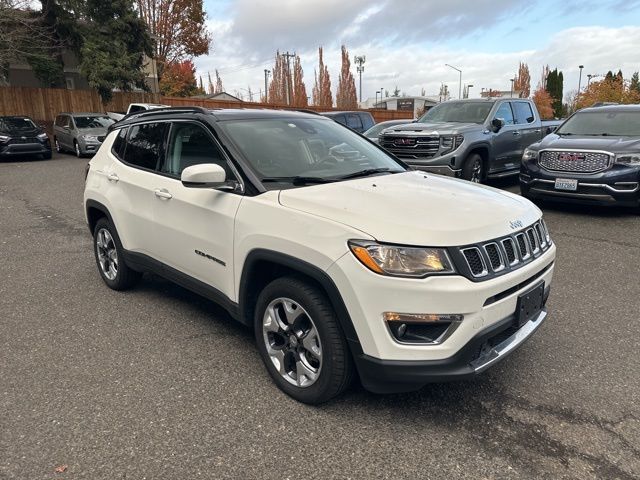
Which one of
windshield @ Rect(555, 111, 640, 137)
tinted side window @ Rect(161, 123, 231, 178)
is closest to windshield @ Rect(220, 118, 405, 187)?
tinted side window @ Rect(161, 123, 231, 178)

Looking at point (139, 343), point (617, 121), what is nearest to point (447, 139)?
point (617, 121)

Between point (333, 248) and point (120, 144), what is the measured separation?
2.98 meters

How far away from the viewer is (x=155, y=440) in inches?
106

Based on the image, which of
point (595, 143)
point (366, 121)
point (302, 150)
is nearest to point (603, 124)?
point (595, 143)

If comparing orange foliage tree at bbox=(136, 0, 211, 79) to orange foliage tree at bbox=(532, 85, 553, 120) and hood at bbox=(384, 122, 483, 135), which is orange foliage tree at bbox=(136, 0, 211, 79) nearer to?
hood at bbox=(384, 122, 483, 135)

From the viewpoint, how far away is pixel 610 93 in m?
48.9

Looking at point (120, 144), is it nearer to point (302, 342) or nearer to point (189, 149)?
point (189, 149)

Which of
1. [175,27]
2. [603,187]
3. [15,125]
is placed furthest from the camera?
[175,27]

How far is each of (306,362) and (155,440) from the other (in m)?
0.90

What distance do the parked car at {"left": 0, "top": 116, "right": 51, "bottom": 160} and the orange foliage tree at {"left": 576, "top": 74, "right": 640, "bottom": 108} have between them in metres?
44.9

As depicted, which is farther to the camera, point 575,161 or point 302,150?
point 575,161

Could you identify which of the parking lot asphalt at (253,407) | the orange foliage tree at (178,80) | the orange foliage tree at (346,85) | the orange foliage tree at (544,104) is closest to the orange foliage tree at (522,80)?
the orange foliage tree at (544,104)

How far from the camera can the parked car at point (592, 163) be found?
7496 millimetres

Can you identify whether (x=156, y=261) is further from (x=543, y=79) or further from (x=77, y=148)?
(x=543, y=79)
